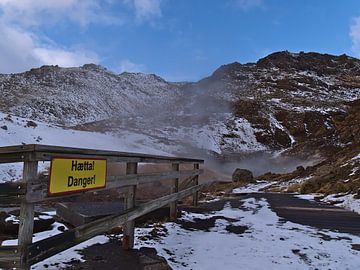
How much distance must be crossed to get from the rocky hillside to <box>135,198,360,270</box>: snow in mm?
34303

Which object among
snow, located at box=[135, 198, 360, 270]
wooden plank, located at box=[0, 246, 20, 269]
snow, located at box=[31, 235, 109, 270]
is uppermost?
wooden plank, located at box=[0, 246, 20, 269]

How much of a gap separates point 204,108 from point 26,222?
72848mm

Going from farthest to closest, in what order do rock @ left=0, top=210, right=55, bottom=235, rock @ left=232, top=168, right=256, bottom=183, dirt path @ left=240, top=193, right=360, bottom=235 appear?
rock @ left=232, top=168, right=256, bottom=183 → dirt path @ left=240, top=193, right=360, bottom=235 → rock @ left=0, top=210, right=55, bottom=235

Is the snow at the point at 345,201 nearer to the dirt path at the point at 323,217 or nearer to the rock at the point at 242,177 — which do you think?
the dirt path at the point at 323,217

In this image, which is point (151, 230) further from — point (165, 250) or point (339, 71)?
point (339, 71)

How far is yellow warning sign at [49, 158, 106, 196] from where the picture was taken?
3.47 m

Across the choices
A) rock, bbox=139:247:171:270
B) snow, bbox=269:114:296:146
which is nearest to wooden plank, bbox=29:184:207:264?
rock, bbox=139:247:171:270

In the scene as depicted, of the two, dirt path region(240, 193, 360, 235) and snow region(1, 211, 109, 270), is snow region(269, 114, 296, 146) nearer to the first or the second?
dirt path region(240, 193, 360, 235)

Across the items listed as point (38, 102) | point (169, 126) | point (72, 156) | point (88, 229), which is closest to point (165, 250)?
point (88, 229)

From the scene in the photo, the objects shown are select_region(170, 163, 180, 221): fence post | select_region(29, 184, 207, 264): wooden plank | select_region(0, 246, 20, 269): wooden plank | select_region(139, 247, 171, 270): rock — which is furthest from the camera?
select_region(170, 163, 180, 221): fence post

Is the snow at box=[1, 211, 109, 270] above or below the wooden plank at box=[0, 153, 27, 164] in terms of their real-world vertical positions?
below

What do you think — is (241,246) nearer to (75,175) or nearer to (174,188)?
(174,188)

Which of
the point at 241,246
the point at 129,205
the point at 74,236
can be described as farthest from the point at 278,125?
the point at 74,236

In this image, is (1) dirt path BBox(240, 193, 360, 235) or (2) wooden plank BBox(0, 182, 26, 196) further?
(1) dirt path BBox(240, 193, 360, 235)
